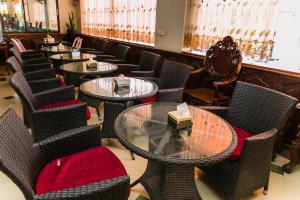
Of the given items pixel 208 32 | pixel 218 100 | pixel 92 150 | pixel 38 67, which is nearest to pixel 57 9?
pixel 38 67

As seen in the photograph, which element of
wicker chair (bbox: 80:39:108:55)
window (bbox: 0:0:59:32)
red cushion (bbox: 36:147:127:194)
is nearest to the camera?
red cushion (bbox: 36:147:127:194)

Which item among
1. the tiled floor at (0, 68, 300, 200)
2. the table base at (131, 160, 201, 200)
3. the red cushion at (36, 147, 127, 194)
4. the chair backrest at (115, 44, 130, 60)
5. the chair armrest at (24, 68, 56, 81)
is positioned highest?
the chair backrest at (115, 44, 130, 60)

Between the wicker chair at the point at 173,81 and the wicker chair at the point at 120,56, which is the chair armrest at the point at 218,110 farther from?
the wicker chair at the point at 120,56

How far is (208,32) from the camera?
128 inches

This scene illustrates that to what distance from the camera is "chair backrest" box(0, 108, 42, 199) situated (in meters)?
0.96

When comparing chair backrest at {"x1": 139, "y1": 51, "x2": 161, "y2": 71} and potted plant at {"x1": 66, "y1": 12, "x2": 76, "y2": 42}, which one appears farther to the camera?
potted plant at {"x1": 66, "y1": 12, "x2": 76, "y2": 42}

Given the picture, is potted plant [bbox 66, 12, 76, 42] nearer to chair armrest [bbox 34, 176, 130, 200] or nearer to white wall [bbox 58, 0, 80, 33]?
white wall [bbox 58, 0, 80, 33]

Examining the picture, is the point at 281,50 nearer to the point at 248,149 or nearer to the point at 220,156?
the point at 248,149

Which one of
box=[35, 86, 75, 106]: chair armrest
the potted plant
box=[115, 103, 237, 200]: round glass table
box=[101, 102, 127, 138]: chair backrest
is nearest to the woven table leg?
box=[115, 103, 237, 200]: round glass table

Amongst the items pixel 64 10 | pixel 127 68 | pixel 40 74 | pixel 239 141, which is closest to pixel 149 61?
pixel 127 68

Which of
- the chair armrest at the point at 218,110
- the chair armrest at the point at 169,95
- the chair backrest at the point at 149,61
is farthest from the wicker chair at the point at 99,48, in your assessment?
the chair armrest at the point at 218,110

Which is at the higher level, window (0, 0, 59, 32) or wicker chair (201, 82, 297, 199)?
window (0, 0, 59, 32)

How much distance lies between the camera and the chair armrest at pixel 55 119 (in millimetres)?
1792

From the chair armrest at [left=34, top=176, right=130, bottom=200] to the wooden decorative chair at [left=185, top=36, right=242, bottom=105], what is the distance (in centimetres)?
198
